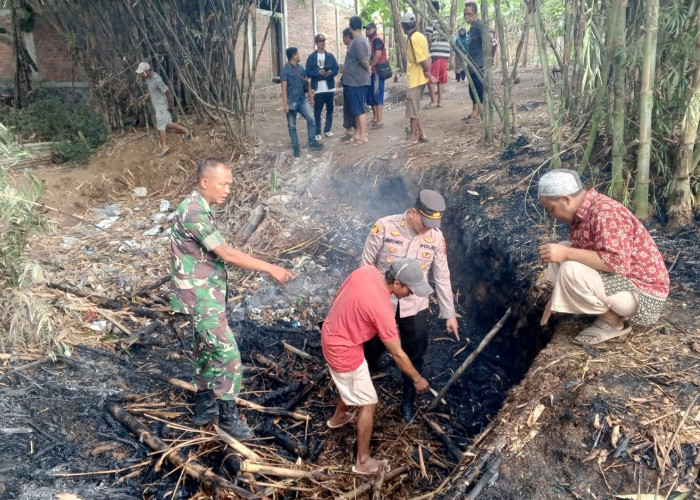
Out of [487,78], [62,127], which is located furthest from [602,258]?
[62,127]

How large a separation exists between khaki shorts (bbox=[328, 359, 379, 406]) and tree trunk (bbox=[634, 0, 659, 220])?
315 centimetres

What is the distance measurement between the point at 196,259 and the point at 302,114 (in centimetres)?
652

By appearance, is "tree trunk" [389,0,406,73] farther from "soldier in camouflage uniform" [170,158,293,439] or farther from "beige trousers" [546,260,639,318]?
"beige trousers" [546,260,639,318]

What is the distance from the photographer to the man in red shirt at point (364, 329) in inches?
128

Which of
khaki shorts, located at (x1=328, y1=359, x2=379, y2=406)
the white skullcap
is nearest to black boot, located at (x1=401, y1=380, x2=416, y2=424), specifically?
khaki shorts, located at (x1=328, y1=359, x2=379, y2=406)

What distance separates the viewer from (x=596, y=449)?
2.74 meters

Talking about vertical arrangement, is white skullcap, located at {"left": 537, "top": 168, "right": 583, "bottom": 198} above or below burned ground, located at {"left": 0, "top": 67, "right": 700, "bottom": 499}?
above

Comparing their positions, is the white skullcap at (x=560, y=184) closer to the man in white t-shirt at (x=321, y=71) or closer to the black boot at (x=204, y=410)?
the black boot at (x=204, y=410)

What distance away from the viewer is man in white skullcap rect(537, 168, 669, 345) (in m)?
3.18

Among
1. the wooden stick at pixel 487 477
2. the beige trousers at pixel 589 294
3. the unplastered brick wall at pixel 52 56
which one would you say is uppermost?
the unplastered brick wall at pixel 52 56

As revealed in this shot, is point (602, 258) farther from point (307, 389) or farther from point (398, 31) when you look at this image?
point (398, 31)

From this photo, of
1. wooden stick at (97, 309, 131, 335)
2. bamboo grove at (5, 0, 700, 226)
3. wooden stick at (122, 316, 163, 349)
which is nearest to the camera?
bamboo grove at (5, 0, 700, 226)

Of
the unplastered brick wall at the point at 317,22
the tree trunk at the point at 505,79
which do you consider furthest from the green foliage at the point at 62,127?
the tree trunk at the point at 505,79

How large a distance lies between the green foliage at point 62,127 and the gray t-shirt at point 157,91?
2114mm
